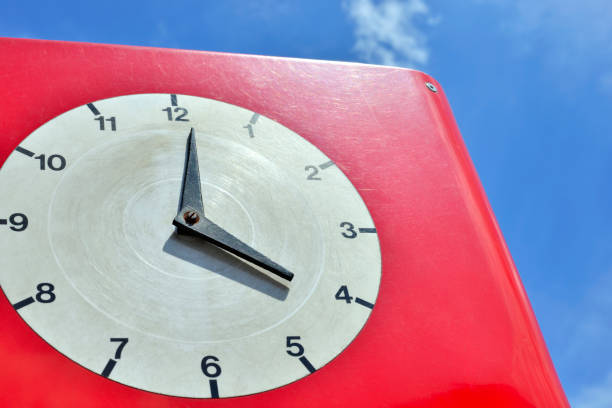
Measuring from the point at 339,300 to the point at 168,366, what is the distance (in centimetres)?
43

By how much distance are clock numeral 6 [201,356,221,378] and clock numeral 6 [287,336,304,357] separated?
162mm

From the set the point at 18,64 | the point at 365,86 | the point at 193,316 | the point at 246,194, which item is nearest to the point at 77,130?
the point at 18,64

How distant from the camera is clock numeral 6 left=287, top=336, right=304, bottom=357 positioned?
5.12ft

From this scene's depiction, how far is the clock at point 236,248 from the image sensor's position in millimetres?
1469

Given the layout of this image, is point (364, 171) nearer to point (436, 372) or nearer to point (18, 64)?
point (436, 372)

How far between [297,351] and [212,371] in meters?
0.19

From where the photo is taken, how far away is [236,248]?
164 centimetres

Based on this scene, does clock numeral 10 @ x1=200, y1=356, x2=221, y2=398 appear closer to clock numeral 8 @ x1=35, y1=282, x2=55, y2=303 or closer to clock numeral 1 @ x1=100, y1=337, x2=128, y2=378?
clock numeral 1 @ x1=100, y1=337, x2=128, y2=378

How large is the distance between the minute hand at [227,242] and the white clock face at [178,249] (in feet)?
0.16

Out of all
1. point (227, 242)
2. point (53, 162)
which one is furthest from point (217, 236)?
point (53, 162)

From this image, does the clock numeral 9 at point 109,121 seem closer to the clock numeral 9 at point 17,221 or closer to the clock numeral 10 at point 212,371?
the clock numeral 9 at point 17,221

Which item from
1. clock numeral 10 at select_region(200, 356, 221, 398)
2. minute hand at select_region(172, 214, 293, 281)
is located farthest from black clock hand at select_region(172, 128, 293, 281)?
clock numeral 10 at select_region(200, 356, 221, 398)

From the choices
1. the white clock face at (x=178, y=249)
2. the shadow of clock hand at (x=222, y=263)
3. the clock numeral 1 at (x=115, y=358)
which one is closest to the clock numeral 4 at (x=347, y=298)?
the white clock face at (x=178, y=249)

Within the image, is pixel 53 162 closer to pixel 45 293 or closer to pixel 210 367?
pixel 45 293
